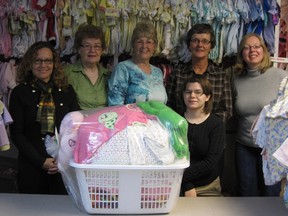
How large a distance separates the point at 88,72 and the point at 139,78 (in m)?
0.39

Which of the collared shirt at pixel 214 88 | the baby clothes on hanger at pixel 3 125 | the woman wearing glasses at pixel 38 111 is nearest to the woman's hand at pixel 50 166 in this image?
the woman wearing glasses at pixel 38 111

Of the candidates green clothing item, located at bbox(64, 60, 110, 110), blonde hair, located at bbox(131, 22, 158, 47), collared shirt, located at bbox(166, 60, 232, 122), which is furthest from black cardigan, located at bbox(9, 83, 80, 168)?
collared shirt, located at bbox(166, 60, 232, 122)

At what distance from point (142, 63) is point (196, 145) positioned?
88 centimetres

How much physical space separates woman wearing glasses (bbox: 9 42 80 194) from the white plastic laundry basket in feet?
3.37

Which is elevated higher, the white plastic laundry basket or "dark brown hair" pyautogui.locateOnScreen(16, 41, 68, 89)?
"dark brown hair" pyautogui.locateOnScreen(16, 41, 68, 89)

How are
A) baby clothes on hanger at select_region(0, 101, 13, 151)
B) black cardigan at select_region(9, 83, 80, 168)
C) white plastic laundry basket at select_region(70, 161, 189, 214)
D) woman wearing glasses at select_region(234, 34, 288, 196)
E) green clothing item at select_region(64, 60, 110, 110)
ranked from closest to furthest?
white plastic laundry basket at select_region(70, 161, 189, 214), baby clothes on hanger at select_region(0, 101, 13, 151), black cardigan at select_region(9, 83, 80, 168), green clothing item at select_region(64, 60, 110, 110), woman wearing glasses at select_region(234, 34, 288, 196)

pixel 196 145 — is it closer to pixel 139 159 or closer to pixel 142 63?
pixel 142 63

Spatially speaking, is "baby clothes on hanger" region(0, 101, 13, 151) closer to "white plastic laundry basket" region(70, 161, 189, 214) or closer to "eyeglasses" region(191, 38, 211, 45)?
"white plastic laundry basket" region(70, 161, 189, 214)

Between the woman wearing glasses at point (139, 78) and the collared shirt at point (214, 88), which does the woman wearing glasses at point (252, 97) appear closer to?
the collared shirt at point (214, 88)

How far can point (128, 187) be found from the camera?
1.35 metres

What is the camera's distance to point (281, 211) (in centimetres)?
154

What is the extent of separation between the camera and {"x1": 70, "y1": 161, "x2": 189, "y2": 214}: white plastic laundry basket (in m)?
1.32

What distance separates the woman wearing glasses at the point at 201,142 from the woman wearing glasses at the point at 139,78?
41 cm

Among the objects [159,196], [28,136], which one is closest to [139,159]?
[159,196]
